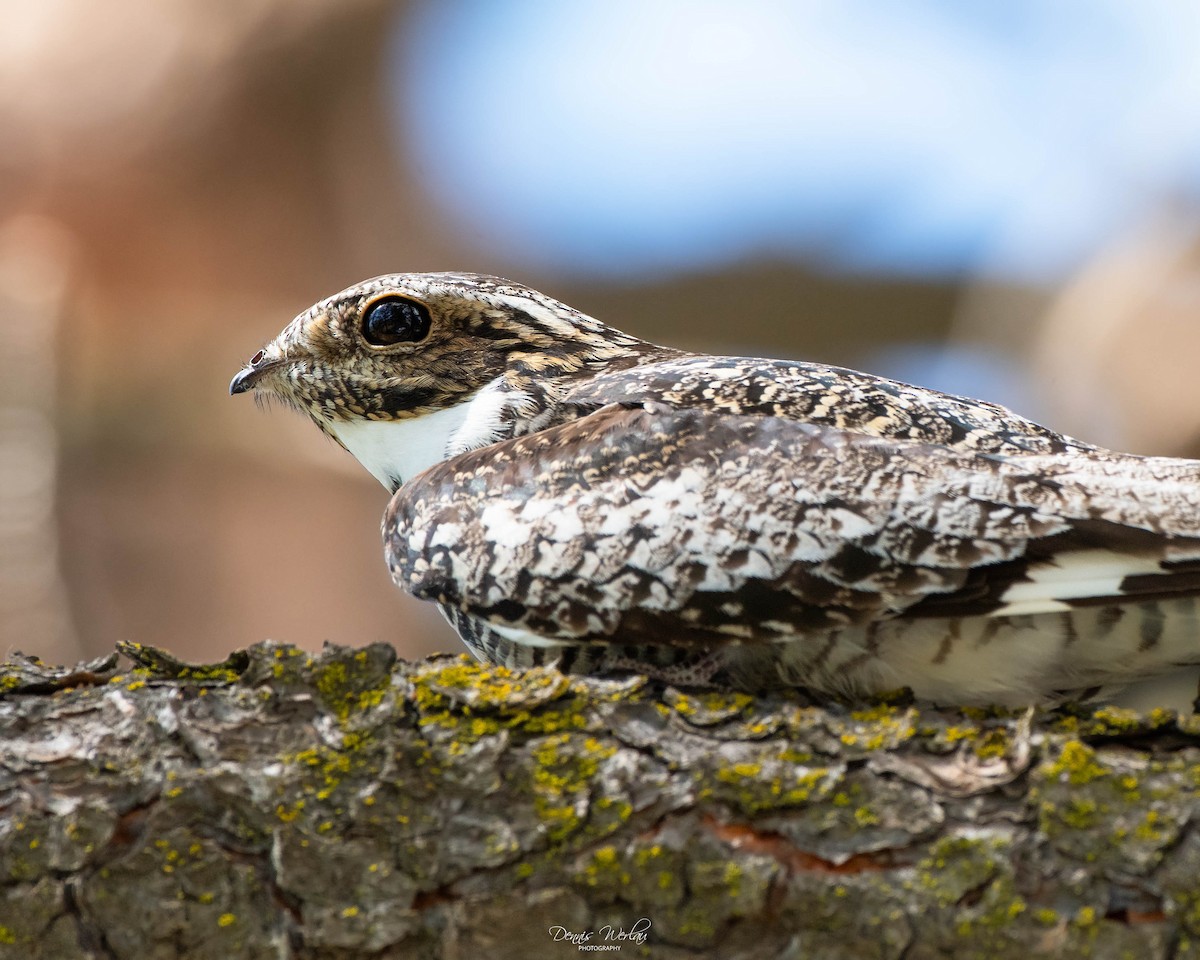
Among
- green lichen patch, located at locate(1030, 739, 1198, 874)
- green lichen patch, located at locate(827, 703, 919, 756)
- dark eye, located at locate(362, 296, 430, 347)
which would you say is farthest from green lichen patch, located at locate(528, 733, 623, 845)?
dark eye, located at locate(362, 296, 430, 347)

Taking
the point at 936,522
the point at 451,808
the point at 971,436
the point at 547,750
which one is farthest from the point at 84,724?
the point at 971,436

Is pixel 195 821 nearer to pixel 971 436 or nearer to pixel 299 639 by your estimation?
pixel 971 436

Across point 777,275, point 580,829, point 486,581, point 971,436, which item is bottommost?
point 580,829

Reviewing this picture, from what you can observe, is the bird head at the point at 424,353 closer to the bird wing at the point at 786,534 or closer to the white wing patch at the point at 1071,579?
the bird wing at the point at 786,534

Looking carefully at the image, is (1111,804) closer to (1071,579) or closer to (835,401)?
(1071,579)

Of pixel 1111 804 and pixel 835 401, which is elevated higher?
pixel 835 401

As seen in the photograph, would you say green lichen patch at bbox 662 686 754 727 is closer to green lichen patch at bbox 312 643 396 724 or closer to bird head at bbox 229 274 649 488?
green lichen patch at bbox 312 643 396 724

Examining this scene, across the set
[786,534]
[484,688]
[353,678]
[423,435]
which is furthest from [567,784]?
[423,435]
